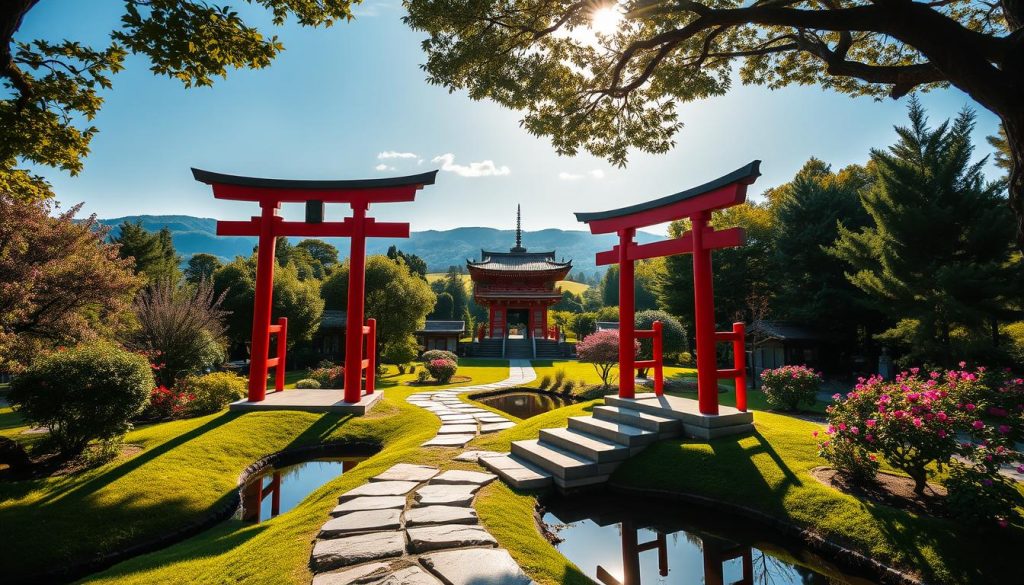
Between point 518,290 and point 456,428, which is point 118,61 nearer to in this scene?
point 456,428

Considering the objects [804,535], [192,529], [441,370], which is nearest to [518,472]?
[804,535]

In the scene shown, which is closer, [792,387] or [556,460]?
[556,460]

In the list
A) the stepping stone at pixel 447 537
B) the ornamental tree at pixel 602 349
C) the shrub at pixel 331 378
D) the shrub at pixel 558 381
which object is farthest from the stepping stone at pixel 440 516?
the shrub at pixel 558 381

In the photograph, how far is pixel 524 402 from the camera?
12.1 metres

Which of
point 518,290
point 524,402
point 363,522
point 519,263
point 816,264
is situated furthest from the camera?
point 519,263

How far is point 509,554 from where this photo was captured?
320 centimetres

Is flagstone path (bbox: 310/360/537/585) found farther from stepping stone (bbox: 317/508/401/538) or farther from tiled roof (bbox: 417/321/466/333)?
tiled roof (bbox: 417/321/466/333)

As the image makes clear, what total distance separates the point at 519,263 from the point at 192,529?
28.3 meters

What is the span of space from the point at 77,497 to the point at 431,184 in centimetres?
605

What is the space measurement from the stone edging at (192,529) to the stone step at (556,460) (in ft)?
8.54

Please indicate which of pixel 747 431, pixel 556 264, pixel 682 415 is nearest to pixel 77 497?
pixel 682 415

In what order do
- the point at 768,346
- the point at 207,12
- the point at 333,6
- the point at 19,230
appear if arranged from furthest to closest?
the point at 768,346 → the point at 19,230 → the point at 333,6 → the point at 207,12

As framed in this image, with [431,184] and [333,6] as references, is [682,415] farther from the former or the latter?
[333,6]

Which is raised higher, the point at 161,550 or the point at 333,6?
the point at 333,6
